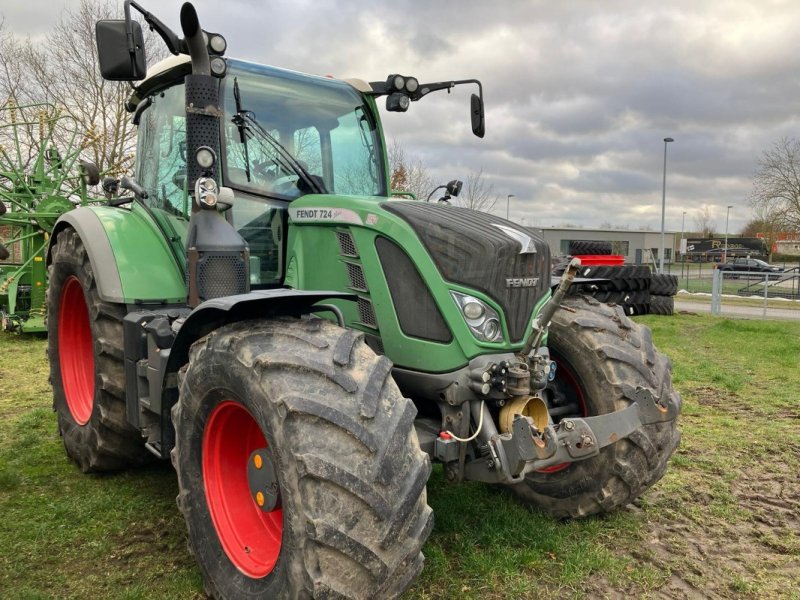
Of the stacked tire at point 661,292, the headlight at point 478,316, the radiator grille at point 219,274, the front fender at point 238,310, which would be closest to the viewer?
the front fender at point 238,310

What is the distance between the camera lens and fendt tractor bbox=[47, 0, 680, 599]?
231 cm

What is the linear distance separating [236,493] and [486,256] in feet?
5.21

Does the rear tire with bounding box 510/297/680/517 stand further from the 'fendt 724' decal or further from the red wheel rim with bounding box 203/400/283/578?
the red wheel rim with bounding box 203/400/283/578

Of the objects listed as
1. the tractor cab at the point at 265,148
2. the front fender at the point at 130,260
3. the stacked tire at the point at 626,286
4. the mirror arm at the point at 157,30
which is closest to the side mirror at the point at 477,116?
the tractor cab at the point at 265,148

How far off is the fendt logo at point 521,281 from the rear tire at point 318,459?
0.84 m

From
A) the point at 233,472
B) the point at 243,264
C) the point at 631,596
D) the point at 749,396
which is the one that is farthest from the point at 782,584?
the point at 749,396

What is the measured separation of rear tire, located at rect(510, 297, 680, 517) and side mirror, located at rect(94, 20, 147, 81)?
8.33ft

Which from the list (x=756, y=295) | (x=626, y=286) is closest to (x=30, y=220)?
(x=626, y=286)

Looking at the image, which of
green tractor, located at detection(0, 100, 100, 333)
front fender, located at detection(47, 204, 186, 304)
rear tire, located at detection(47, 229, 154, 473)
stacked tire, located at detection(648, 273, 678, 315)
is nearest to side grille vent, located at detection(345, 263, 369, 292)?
front fender, located at detection(47, 204, 186, 304)

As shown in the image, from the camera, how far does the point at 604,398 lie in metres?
3.47

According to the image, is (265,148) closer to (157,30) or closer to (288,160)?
(288,160)

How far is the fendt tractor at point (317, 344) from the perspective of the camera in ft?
7.58

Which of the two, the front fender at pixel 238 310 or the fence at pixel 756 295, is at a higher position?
the front fender at pixel 238 310

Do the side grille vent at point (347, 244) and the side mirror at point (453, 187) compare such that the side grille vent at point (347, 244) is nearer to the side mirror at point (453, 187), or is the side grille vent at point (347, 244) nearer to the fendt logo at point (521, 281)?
the fendt logo at point (521, 281)
